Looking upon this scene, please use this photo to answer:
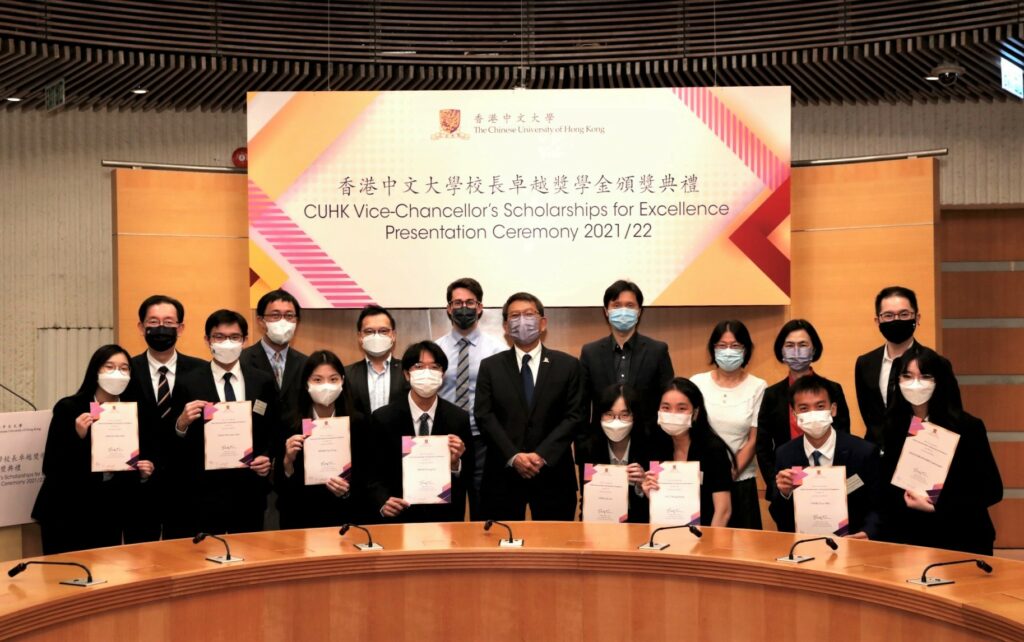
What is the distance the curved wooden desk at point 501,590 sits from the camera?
9.68 feet

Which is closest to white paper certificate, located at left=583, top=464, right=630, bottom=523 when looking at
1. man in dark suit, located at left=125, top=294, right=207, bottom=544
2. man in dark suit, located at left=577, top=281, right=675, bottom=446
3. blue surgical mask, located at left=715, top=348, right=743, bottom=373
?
man in dark suit, located at left=577, top=281, right=675, bottom=446

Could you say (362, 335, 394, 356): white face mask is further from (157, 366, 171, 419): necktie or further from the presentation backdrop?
the presentation backdrop

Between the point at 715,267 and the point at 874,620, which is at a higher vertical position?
the point at 715,267

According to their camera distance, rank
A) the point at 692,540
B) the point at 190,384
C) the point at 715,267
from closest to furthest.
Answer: the point at 692,540 → the point at 190,384 → the point at 715,267

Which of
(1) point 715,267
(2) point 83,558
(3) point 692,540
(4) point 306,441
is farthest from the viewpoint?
(1) point 715,267

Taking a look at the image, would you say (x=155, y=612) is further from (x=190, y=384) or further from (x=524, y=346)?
(x=524, y=346)

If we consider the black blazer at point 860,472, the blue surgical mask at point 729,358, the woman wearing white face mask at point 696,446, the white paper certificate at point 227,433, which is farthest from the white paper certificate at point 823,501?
the white paper certificate at point 227,433

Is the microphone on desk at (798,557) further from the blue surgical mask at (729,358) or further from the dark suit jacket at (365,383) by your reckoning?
the dark suit jacket at (365,383)

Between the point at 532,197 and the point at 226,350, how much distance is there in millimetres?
2267

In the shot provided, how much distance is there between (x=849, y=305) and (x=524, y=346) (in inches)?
93.3

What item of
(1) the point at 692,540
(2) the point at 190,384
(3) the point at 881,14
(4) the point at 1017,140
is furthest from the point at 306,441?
(4) the point at 1017,140

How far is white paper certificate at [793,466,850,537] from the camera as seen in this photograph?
12.2ft

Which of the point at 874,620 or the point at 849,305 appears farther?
the point at 849,305

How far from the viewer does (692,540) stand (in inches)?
141
